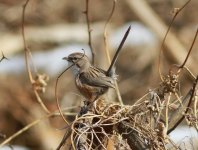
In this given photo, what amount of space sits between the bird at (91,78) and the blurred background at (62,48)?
11.1ft

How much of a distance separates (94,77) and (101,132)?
1.09m

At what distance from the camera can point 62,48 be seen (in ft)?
30.1

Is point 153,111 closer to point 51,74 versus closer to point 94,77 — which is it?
point 94,77

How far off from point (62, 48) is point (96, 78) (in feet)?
17.1

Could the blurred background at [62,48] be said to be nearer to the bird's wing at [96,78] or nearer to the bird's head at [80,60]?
the bird's head at [80,60]

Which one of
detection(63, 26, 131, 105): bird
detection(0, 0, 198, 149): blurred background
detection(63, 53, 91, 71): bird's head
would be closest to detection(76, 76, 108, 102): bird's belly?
detection(63, 26, 131, 105): bird

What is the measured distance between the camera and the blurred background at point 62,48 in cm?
810

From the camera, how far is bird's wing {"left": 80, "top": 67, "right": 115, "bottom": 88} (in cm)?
378

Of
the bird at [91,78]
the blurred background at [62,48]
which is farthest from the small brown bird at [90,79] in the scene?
the blurred background at [62,48]

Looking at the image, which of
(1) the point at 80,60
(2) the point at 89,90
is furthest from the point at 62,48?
(2) the point at 89,90

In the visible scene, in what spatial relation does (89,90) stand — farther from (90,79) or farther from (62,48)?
(62,48)

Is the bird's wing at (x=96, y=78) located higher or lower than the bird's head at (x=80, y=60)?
lower

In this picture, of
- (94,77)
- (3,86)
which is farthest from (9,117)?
(94,77)

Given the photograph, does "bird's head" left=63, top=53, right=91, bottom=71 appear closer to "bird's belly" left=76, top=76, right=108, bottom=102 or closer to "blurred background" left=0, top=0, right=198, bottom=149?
"bird's belly" left=76, top=76, right=108, bottom=102
